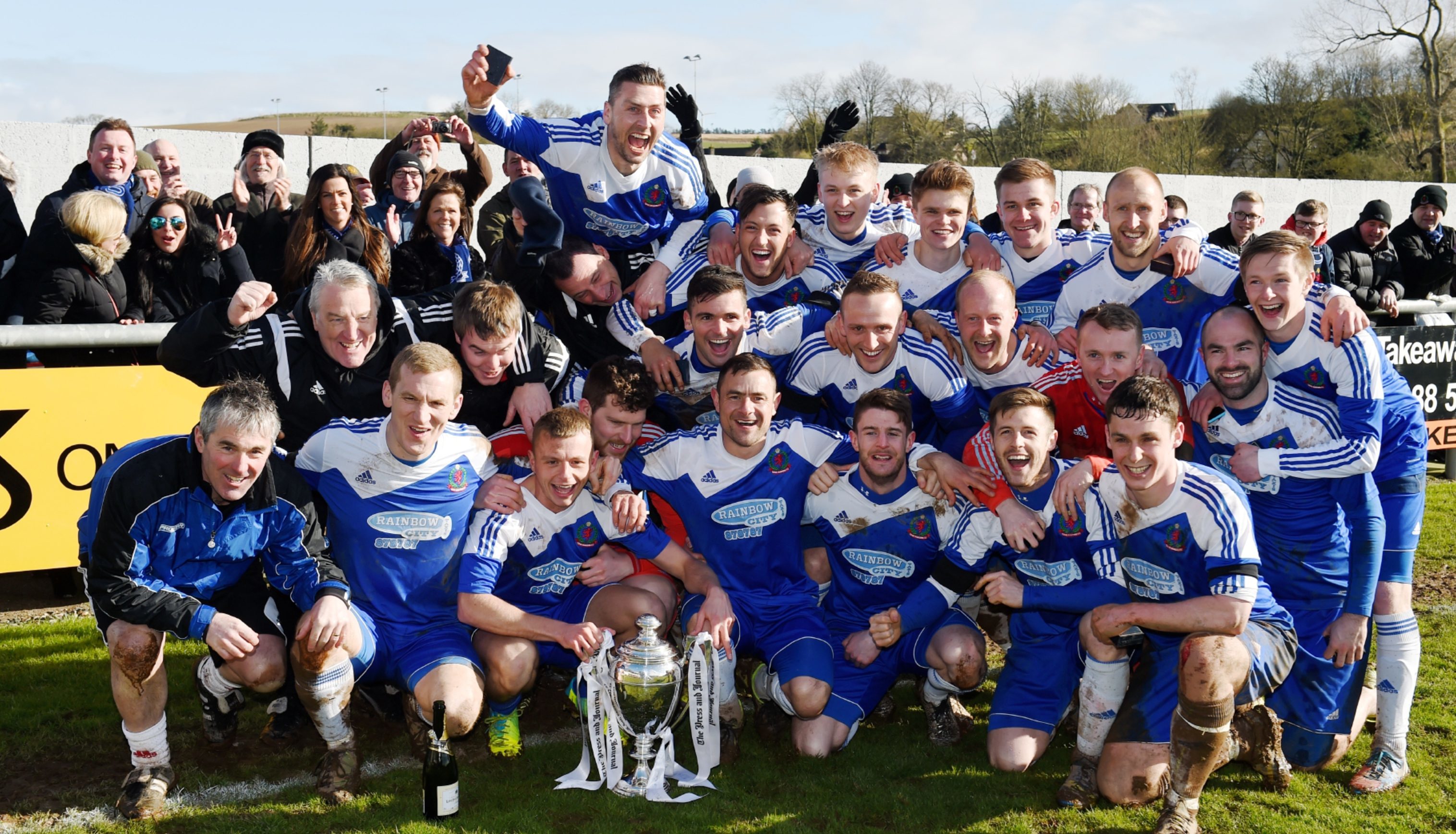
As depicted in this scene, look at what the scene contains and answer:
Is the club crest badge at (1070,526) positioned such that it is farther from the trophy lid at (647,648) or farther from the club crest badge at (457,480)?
the club crest badge at (457,480)

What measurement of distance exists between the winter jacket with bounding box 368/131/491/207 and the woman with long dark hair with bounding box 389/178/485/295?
81cm

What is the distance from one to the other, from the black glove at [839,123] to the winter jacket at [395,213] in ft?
9.72

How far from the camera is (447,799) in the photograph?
3.77m

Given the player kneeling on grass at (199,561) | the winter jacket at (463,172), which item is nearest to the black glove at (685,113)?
the winter jacket at (463,172)

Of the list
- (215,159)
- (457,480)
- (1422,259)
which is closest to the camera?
(457,480)

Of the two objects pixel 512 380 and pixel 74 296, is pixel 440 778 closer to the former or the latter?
pixel 512 380

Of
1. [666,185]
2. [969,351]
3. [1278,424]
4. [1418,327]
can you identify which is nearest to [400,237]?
[666,185]

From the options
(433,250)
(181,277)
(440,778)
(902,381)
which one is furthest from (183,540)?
(902,381)

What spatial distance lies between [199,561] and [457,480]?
97 centimetres

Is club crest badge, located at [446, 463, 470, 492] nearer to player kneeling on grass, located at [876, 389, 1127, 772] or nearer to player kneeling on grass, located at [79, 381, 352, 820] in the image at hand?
player kneeling on grass, located at [79, 381, 352, 820]

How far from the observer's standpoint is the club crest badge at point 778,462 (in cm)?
470

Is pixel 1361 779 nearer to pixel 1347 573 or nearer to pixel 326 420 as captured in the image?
pixel 1347 573

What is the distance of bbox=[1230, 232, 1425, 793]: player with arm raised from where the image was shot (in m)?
4.30

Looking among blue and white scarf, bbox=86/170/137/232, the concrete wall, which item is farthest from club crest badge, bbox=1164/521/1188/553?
the concrete wall
